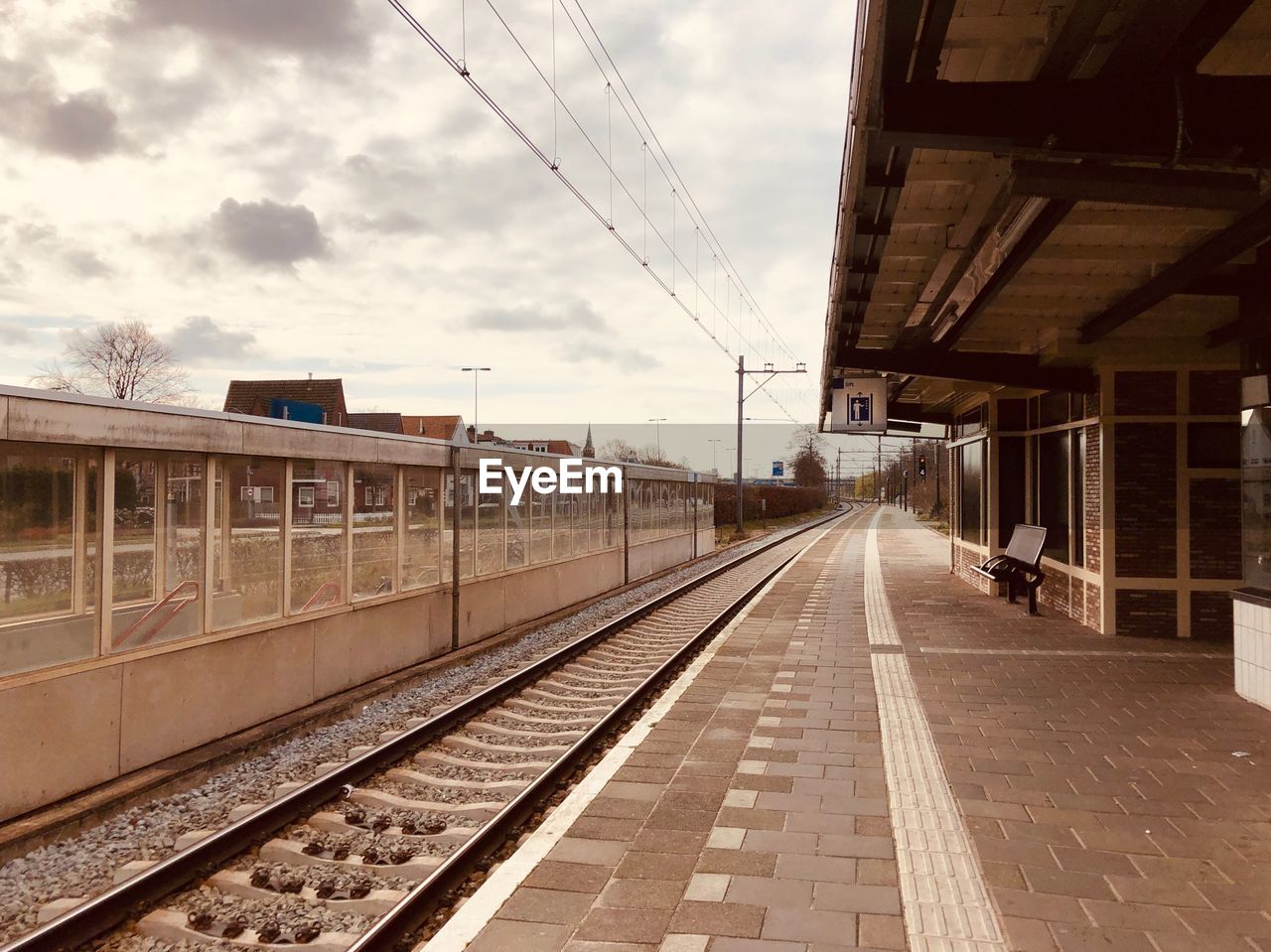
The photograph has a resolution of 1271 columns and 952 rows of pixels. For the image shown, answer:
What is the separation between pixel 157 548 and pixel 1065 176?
6309mm

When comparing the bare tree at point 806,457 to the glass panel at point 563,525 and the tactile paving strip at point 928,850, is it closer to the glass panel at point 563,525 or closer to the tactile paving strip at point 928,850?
the glass panel at point 563,525

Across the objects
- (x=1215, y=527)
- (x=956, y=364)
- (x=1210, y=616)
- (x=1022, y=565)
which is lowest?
(x=1210, y=616)

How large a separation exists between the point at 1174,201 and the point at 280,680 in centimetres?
716

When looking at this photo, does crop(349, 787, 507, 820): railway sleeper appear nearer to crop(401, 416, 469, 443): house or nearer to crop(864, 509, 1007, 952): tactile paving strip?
crop(864, 509, 1007, 952): tactile paving strip

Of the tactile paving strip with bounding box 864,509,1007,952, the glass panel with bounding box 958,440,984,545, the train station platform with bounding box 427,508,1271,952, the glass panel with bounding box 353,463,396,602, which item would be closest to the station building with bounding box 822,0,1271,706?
the glass panel with bounding box 958,440,984,545

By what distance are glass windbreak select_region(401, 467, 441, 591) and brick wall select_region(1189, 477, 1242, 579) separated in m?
8.43

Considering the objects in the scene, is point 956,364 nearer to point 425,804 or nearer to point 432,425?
point 425,804

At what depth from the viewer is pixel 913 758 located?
588 cm

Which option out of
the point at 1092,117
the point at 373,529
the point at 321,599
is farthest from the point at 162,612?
the point at 1092,117

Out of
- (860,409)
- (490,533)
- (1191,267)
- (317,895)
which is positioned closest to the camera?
(317,895)

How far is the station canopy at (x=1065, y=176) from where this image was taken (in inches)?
175

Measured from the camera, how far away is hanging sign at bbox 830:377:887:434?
1535 centimetres

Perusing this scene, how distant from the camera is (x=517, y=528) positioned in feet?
43.1

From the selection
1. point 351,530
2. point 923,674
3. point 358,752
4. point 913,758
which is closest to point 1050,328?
point 923,674
